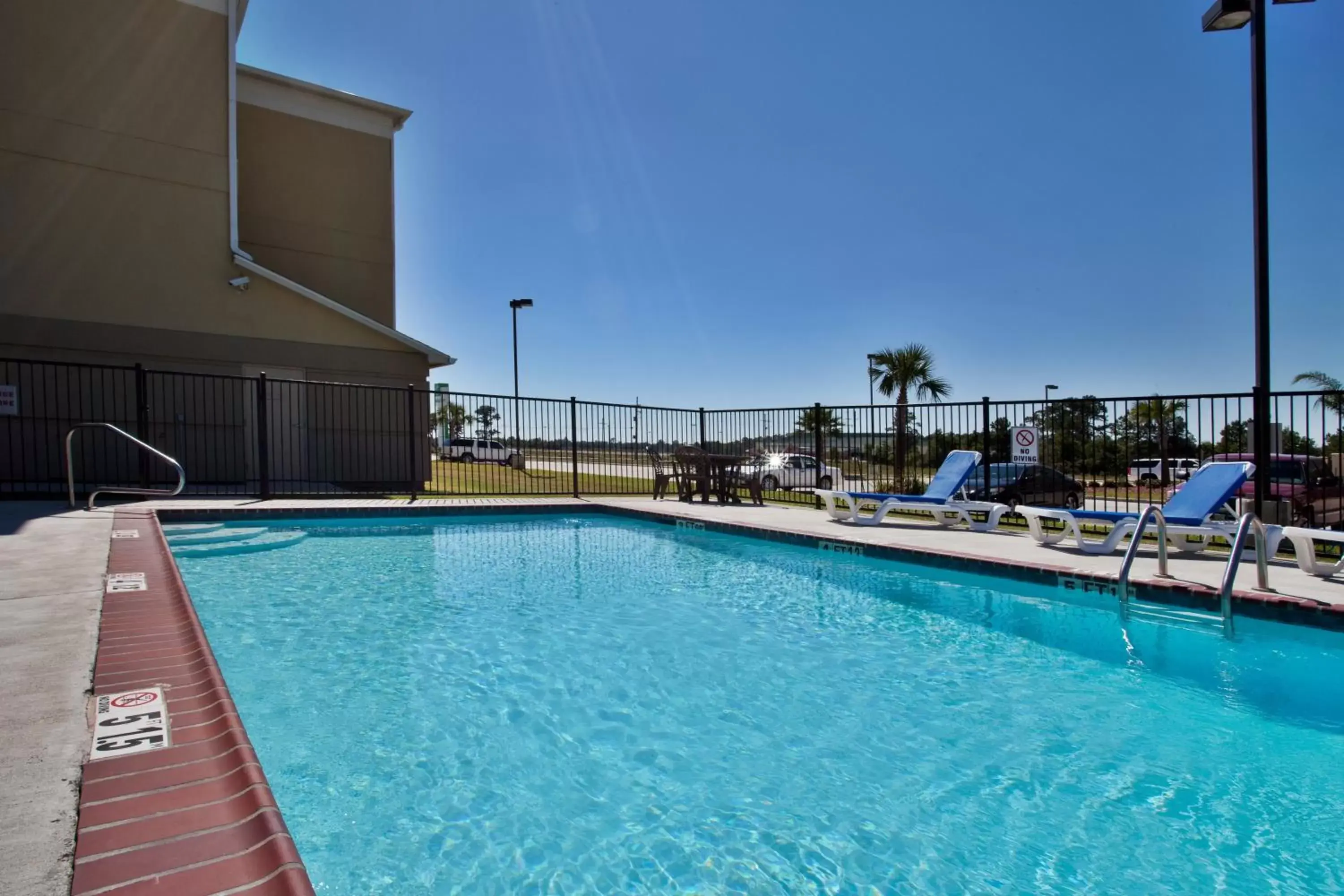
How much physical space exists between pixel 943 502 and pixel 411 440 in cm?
952

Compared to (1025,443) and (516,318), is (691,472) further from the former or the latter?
(516,318)

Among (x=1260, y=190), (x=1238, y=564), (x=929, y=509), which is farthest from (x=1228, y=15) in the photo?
(x=929, y=509)

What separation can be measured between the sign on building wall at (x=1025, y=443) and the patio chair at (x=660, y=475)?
552cm

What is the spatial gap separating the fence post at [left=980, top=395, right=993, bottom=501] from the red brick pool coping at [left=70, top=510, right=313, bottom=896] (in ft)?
29.2

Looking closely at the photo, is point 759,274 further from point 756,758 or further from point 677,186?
point 756,758

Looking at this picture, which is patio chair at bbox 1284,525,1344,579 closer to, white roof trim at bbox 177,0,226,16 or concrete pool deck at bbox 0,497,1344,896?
concrete pool deck at bbox 0,497,1344,896

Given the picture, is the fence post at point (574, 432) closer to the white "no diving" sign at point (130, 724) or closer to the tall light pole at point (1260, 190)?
the tall light pole at point (1260, 190)

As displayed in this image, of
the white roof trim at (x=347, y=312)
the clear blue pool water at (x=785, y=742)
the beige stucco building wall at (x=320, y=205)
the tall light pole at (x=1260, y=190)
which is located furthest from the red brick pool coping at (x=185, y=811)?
the beige stucco building wall at (x=320, y=205)

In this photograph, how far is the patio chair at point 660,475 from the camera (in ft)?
40.3

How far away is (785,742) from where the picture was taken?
9.71 ft

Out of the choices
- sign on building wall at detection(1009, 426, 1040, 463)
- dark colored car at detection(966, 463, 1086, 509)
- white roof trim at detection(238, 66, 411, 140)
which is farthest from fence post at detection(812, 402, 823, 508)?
white roof trim at detection(238, 66, 411, 140)

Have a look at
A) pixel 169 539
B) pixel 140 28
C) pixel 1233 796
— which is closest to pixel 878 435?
pixel 1233 796

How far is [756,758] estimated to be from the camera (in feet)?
9.21

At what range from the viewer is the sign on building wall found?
27.6 ft
